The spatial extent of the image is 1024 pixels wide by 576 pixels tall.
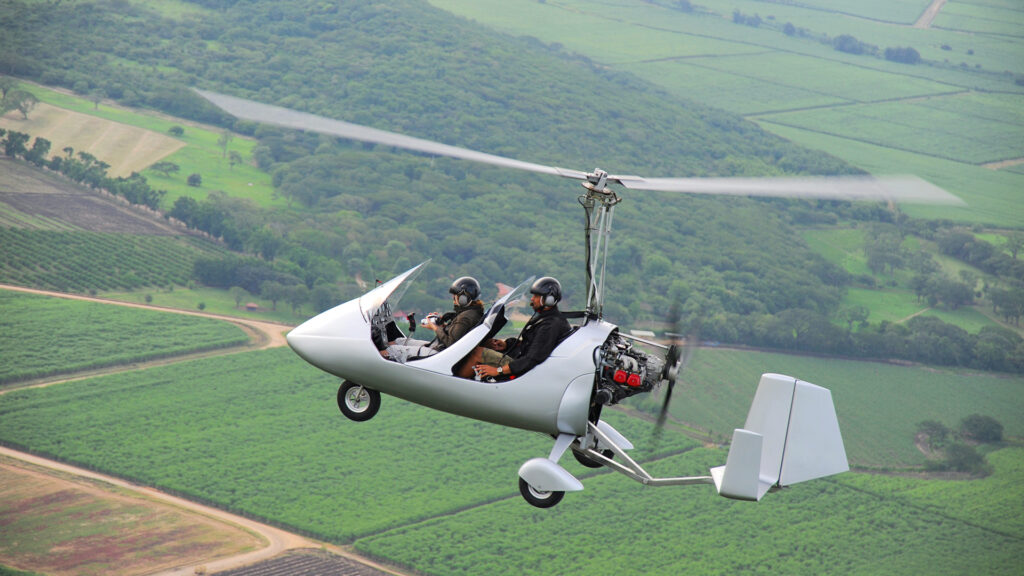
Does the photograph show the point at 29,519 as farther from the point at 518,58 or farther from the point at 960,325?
the point at 518,58

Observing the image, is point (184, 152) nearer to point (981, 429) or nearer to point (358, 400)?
point (981, 429)

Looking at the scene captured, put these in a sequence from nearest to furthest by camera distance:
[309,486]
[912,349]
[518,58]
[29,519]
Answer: [29,519], [309,486], [912,349], [518,58]

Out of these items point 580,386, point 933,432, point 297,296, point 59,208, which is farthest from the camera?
point 59,208

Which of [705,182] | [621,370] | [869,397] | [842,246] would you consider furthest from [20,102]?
[705,182]

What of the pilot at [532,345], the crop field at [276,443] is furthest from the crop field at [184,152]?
the pilot at [532,345]

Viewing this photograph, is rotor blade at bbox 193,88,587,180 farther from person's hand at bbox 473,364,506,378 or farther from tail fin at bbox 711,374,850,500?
tail fin at bbox 711,374,850,500

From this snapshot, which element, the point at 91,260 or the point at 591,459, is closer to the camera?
the point at 591,459

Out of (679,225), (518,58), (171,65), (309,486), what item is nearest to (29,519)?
(309,486)
